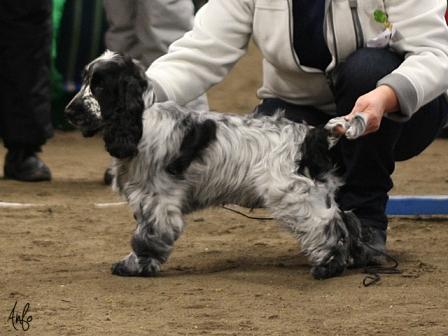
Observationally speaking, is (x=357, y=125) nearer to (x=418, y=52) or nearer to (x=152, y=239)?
(x=418, y=52)

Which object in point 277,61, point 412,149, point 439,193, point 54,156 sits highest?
point 277,61

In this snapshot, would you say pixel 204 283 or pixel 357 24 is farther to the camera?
pixel 357 24

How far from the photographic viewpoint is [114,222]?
5.59 m

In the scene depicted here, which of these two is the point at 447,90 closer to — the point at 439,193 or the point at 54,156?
the point at 439,193

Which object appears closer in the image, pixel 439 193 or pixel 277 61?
pixel 277 61

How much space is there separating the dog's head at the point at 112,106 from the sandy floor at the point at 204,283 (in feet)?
1.66

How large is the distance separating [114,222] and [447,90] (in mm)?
1695

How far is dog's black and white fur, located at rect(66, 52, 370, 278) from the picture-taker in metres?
4.18

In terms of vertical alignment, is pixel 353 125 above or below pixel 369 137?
above

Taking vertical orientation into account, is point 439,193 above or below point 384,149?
below

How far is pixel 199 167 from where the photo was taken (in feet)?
14.1

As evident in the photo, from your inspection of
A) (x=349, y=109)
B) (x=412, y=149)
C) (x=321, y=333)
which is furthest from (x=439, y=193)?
(x=321, y=333)

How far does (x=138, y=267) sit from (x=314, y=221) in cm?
64

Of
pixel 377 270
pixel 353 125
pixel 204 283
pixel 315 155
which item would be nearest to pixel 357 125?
pixel 353 125
